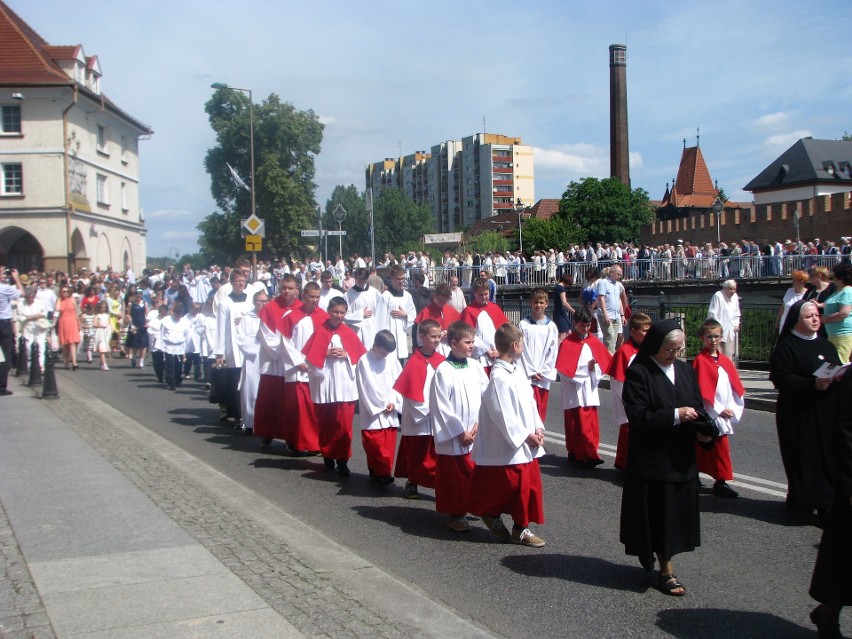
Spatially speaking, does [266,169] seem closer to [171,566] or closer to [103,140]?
[103,140]

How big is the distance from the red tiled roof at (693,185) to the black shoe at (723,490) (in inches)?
4561

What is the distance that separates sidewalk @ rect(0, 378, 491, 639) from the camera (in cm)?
482

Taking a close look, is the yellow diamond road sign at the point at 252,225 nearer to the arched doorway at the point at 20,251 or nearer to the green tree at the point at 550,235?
the arched doorway at the point at 20,251

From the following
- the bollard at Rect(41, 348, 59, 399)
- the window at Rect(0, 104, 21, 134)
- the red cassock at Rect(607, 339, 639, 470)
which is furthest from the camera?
the window at Rect(0, 104, 21, 134)

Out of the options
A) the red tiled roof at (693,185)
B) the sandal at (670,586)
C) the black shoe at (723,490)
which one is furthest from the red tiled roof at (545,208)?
the sandal at (670,586)

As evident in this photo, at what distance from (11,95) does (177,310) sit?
3120 centimetres

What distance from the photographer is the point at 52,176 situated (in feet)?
140

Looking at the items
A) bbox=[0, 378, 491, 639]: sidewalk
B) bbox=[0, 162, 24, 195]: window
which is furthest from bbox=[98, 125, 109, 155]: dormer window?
bbox=[0, 378, 491, 639]: sidewalk

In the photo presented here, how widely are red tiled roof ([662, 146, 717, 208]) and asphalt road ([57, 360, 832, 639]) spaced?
379 feet

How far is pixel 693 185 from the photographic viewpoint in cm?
12162

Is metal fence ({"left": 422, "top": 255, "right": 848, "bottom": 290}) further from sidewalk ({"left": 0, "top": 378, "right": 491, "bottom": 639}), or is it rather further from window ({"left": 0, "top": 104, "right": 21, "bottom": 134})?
window ({"left": 0, "top": 104, "right": 21, "bottom": 134})

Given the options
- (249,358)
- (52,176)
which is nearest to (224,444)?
(249,358)

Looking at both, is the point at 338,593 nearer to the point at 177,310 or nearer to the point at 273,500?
the point at 273,500

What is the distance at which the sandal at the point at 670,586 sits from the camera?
536 centimetres
